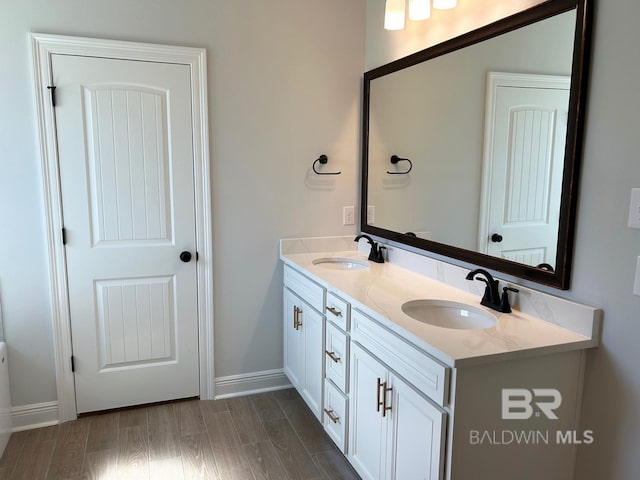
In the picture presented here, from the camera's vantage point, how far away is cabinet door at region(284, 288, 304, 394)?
276cm

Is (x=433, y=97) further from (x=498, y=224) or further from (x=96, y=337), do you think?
(x=96, y=337)

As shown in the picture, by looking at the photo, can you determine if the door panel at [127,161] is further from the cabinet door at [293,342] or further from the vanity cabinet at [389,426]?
the vanity cabinet at [389,426]

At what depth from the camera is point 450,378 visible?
1.47 m

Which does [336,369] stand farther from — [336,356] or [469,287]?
[469,287]

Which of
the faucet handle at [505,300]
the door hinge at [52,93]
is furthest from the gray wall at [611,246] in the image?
the door hinge at [52,93]

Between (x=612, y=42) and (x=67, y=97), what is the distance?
2422 mm

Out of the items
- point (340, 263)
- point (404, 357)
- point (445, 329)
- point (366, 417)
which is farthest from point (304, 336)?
point (445, 329)

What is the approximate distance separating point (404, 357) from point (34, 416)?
216cm

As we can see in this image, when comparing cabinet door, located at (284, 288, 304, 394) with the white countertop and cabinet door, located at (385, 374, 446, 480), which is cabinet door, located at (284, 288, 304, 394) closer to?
the white countertop

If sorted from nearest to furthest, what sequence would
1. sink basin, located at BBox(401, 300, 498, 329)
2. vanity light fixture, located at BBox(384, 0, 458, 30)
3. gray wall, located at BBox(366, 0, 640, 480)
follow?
gray wall, located at BBox(366, 0, 640, 480) < sink basin, located at BBox(401, 300, 498, 329) < vanity light fixture, located at BBox(384, 0, 458, 30)

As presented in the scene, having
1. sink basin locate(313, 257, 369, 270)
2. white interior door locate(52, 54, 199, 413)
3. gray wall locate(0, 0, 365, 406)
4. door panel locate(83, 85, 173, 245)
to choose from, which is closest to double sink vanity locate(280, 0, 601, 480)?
sink basin locate(313, 257, 369, 270)

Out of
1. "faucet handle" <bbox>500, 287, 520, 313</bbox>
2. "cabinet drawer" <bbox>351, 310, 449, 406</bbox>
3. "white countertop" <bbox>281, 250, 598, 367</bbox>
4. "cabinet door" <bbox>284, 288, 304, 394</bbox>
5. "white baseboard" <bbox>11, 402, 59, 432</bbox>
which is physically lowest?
"white baseboard" <bbox>11, 402, 59, 432</bbox>

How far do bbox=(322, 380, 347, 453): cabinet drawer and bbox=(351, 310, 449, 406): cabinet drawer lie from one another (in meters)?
0.38

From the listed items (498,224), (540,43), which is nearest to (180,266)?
(498,224)
